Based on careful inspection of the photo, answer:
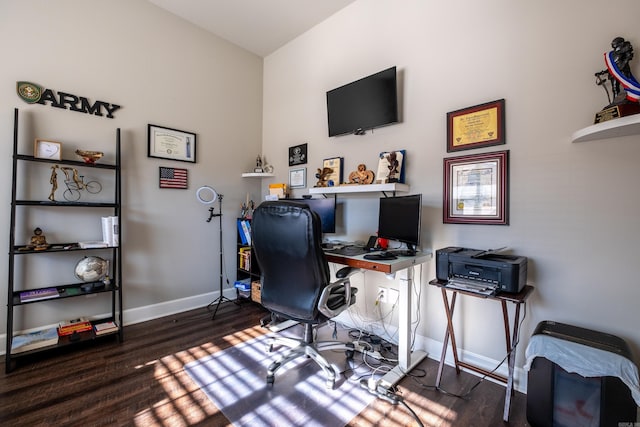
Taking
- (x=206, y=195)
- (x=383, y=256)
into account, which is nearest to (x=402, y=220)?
(x=383, y=256)

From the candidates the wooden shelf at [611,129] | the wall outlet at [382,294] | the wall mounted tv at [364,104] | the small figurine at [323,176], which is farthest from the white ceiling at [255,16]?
the wall outlet at [382,294]

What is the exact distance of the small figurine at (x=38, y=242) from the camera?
2.16 m

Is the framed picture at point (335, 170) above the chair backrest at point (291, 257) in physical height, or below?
above

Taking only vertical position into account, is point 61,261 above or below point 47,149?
below

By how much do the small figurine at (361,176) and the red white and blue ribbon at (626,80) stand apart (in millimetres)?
1571

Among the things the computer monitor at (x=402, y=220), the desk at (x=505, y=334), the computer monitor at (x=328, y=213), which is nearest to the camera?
the desk at (x=505, y=334)

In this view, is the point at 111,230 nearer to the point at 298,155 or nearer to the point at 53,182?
the point at 53,182

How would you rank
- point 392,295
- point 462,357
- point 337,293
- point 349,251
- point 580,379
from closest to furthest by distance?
point 580,379 < point 337,293 < point 462,357 < point 349,251 < point 392,295

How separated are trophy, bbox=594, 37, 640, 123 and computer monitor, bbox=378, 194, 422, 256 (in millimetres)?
1048

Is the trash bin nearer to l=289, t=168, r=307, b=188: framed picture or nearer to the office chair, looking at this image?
the office chair

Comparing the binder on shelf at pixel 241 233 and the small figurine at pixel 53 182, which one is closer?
the small figurine at pixel 53 182

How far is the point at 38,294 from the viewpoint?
221 centimetres

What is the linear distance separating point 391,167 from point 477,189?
0.68m

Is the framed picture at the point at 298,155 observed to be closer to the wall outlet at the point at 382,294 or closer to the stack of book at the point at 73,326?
the wall outlet at the point at 382,294
